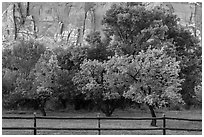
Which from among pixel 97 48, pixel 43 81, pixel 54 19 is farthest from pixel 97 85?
pixel 54 19

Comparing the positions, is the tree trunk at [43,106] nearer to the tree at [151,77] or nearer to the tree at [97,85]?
the tree at [97,85]

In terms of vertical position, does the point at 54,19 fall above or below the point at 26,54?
above

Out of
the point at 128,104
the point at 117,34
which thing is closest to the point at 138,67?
A: the point at 117,34

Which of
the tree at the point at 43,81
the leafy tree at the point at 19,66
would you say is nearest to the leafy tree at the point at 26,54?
the leafy tree at the point at 19,66

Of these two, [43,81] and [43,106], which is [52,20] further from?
[43,81]

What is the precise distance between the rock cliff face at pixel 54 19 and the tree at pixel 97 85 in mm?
20069

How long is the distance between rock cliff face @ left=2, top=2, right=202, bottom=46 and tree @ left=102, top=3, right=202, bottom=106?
1877cm

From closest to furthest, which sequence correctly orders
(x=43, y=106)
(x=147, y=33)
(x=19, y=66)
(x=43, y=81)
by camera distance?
(x=147, y=33), (x=43, y=81), (x=43, y=106), (x=19, y=66)

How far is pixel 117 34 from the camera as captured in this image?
27.7m

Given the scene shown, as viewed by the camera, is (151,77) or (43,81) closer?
(151,77)

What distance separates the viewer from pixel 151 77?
20656mm

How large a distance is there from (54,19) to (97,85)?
2342cm

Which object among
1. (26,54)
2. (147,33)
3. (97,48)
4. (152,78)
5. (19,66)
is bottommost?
(152,78)

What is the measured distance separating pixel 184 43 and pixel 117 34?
6073mm
